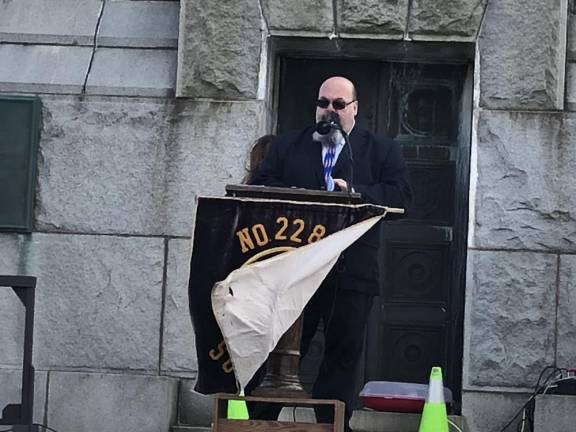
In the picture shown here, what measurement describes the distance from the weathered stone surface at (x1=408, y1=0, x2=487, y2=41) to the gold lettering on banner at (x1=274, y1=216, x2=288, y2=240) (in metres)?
3.13

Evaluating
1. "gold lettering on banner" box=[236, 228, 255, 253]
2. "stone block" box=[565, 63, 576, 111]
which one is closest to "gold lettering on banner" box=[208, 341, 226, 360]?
"gold lettering on banner" box=[236, 228, 255, 253]

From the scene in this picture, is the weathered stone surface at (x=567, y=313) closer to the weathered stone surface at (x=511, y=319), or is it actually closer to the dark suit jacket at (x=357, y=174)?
the weathered stone surface at (x=511, y=319)

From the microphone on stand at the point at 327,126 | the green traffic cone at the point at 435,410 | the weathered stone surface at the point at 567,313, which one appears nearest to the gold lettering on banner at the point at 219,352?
the microphone on stand at the point at 327,126

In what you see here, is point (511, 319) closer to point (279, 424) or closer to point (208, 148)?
point (208, 148)

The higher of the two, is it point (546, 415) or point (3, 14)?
point (3, 14)

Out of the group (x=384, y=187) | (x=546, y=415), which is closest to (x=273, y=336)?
(x=384, y=187)

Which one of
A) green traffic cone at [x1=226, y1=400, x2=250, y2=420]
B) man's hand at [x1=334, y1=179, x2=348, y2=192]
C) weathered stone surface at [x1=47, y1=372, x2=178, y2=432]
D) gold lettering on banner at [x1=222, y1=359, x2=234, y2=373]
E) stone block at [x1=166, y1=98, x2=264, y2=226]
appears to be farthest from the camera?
stone block at [x1=166, y1=98, x2=264, y2=226]

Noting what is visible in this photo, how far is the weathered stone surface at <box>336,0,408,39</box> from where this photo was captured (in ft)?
30.8

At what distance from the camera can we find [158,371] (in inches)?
366

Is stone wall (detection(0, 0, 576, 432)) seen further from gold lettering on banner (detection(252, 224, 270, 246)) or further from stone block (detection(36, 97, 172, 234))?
gold lettering on banner (detection(252, 224, 270, 246))

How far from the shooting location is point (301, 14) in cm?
948

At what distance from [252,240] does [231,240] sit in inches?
4.0

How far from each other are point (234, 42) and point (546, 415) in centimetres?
301

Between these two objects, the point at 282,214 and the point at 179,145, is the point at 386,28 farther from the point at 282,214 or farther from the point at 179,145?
the point at 282,214
